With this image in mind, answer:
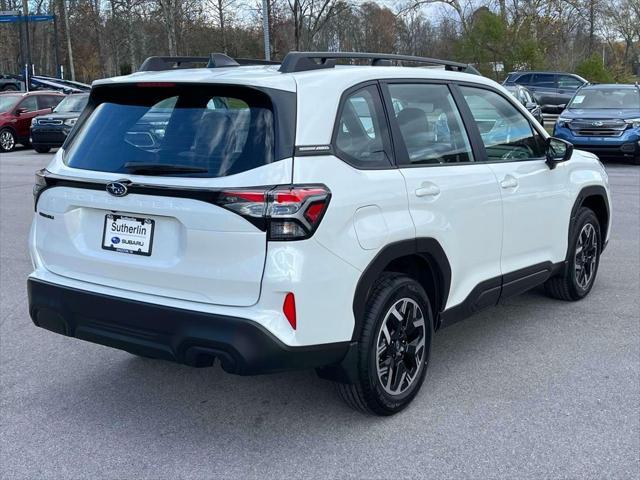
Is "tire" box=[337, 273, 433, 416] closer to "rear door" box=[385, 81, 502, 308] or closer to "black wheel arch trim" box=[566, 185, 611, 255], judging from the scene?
"rear door" box=[385, 81, 502, 308]

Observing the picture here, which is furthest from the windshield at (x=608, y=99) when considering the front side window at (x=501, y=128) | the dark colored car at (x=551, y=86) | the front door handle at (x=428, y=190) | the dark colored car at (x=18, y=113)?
the dark colored car at (x=18, y=113)

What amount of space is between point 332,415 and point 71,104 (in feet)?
67.8

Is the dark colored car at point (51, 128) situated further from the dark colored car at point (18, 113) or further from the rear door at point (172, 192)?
the rear door at point (172, 192)

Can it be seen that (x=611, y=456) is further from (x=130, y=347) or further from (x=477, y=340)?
(x=130, y=347)

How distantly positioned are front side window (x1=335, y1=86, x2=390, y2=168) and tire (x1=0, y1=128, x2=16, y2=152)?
2142cm

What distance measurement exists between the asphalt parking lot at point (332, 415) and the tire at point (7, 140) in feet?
62.8

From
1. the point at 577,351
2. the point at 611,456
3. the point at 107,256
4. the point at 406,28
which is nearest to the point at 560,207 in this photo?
the point at 577,351

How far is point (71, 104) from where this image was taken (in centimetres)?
2253

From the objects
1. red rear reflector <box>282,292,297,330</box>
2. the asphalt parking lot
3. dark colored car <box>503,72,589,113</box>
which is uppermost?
dark colored car <box>503,72,589,113</box>

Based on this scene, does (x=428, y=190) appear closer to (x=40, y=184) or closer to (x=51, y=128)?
(x=40, y=184)

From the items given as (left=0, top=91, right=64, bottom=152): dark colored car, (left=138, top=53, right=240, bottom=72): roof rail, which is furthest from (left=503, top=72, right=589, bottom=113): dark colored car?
(left=138, top=53, right=240, bottom=72): roof rail

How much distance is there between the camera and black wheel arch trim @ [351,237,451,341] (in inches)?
139

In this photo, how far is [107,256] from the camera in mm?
3615

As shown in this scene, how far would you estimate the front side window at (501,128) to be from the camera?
4.69m
